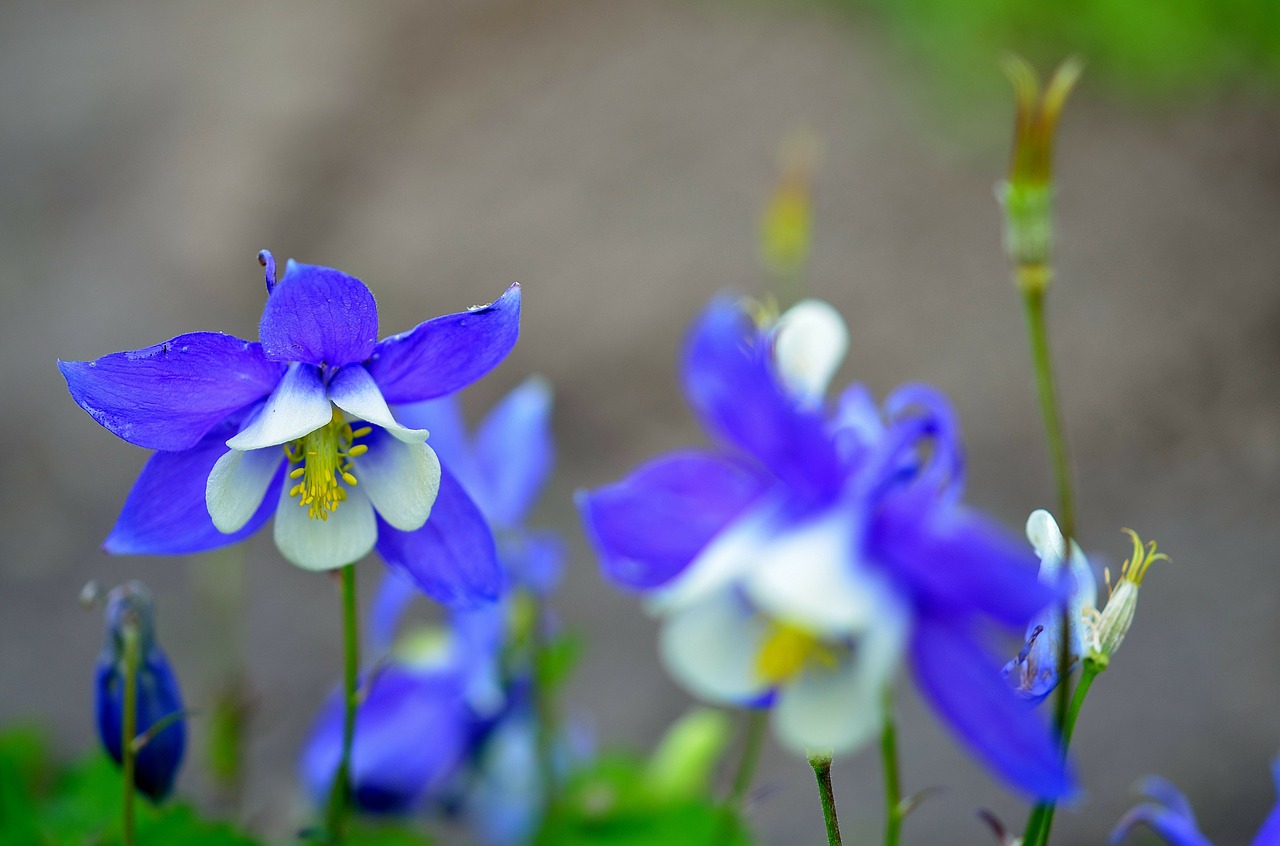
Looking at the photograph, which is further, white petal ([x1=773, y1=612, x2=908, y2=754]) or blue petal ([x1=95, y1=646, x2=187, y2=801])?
blue petal ([x1=95, y1=646, x2=187, y2=801])

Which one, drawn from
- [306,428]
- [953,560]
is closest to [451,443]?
[306,428]

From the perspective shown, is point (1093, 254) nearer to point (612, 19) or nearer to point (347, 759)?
point (612, 19)

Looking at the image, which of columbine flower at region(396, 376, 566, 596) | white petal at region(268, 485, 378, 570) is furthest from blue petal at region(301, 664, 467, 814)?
white petal at region(268, 485, 378, 570)

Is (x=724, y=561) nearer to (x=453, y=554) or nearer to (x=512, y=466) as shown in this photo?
(x=453, y=554)

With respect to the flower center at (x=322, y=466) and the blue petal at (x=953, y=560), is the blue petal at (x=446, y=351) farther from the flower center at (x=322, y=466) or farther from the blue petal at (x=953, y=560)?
the blue petal at (x=953, y=560)

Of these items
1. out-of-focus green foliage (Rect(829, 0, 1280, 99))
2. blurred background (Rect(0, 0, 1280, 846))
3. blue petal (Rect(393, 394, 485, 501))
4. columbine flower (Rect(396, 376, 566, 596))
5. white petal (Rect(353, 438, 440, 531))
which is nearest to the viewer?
white petal (Rect(353, 438, 440, 531))

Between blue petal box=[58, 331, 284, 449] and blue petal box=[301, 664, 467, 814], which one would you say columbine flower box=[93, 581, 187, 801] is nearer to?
blue petal box=[58, 331, 284, 449]

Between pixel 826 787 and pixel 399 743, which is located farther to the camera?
pixel 399 743
